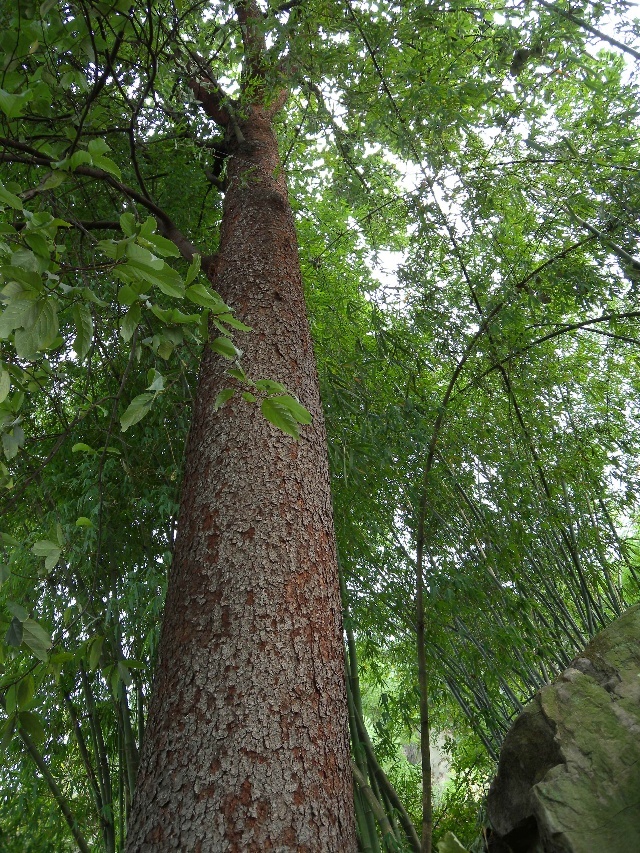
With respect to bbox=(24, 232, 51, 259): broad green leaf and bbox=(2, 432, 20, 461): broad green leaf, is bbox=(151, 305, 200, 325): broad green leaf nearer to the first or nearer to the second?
bbox=(24, 232, 51, 259): broad green leaf

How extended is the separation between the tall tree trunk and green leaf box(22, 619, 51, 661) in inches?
8.4

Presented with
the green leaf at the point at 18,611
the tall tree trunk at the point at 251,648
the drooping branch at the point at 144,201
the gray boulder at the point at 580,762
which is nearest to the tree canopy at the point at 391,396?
the drooping branch at the point at 144,201

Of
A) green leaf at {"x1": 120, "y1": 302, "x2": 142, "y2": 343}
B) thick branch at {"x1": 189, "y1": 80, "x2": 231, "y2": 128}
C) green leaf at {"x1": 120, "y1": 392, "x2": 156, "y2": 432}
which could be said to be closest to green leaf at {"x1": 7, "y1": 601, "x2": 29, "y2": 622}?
green leaf at {"x1": 120, "y1": 392, "x2": 156, "y2": 432}

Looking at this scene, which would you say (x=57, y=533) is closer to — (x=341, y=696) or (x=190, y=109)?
(x=341, y=696)

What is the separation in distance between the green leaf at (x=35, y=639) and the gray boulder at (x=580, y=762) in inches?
35.2

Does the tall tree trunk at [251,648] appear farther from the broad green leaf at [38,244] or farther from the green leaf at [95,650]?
the broad green leaf at [38,244]

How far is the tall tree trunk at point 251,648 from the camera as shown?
2.79 feet

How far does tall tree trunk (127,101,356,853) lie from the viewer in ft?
2.79

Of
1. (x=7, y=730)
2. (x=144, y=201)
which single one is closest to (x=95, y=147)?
(x=7, y=730)

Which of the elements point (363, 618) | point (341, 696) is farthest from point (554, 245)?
point (341, 696)

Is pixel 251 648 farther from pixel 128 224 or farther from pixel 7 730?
pixel 128 224

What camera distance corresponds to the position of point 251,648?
3.28 feet

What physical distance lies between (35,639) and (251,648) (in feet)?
1.15

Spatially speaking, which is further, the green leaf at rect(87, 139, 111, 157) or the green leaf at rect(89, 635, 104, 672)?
the green leaf at rect(89, 635, 104, 672)
